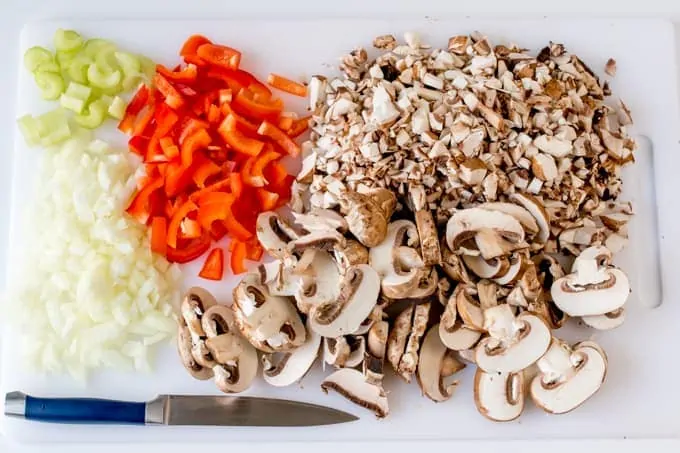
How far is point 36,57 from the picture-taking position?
2107 mm

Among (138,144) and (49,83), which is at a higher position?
(49,83)

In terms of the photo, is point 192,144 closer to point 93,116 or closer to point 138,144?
point 138,144

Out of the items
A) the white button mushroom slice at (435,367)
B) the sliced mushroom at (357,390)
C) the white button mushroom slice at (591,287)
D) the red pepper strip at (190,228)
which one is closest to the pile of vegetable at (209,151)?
the red pepper strip at (190,228)

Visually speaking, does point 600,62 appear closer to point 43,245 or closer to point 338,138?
point 338,138

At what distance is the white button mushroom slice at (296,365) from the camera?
76.5 inches

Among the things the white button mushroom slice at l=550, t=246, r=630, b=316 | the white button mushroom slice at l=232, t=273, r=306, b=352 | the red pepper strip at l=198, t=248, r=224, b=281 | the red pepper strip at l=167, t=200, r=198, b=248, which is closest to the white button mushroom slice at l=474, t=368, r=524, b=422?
the white button mushroom slice at l=550, t=246, r=630, b=316

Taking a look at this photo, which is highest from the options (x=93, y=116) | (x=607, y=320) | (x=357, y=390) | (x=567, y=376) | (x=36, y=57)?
(x=36, y=57)

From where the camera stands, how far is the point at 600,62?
85.9 inches

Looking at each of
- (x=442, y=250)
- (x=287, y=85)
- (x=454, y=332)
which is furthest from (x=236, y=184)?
(x=454, y=332)

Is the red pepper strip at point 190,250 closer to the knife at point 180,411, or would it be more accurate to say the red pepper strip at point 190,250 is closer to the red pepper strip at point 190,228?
the red pepper strip at point 190,228

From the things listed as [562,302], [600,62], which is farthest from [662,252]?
[600,62]

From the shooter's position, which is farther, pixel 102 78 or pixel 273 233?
pixel 102 78

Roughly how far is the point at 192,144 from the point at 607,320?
1.03 m

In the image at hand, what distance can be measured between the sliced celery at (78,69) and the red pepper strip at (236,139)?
364mm
